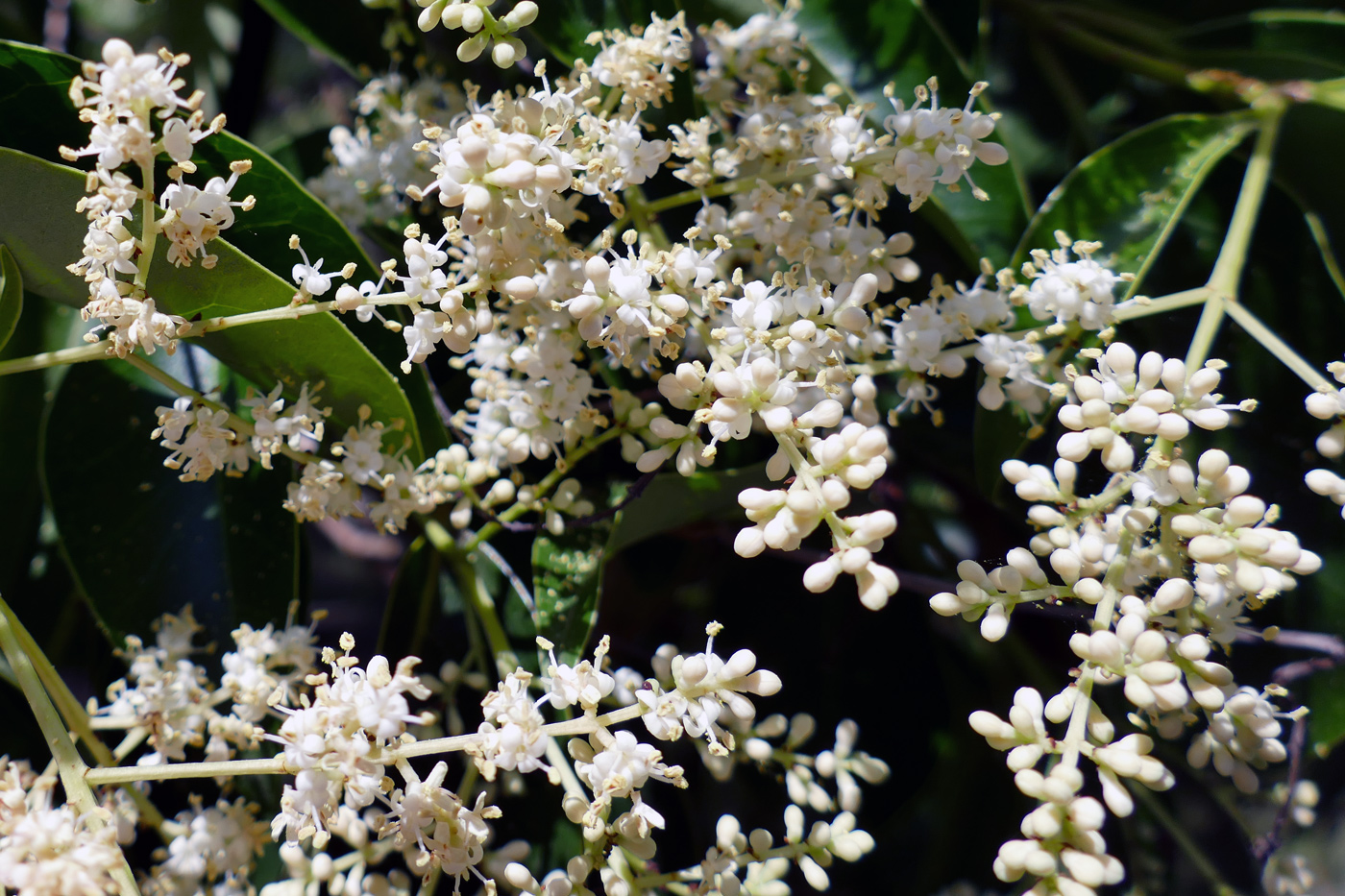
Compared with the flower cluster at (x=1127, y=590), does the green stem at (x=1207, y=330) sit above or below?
above

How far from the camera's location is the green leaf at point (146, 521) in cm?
89

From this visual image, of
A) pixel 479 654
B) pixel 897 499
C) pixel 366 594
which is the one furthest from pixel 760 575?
pixel 366 594

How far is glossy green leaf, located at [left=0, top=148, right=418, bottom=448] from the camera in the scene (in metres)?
0.68

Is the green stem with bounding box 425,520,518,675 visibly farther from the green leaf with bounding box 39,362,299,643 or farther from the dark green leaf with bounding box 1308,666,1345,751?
the dark green leaf with bounding box 1308,666,1345,751

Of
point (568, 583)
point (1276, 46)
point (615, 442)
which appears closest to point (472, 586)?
point (568, 583)

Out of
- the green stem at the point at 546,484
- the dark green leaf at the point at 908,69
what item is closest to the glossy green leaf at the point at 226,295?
the green stem at the point at 546,484

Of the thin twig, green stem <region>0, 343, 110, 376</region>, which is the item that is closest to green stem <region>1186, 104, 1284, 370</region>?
the thin twig

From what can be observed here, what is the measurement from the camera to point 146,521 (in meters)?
0.91

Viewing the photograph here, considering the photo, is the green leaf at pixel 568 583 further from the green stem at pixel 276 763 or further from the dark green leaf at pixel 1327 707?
the dark green leaf at pixel 1327 707

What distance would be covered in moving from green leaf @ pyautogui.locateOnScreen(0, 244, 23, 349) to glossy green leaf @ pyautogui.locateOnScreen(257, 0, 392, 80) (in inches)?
17.9

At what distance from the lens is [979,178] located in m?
0.96

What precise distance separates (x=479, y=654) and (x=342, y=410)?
32 cm

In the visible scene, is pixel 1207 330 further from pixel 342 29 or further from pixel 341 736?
pixel 342 29

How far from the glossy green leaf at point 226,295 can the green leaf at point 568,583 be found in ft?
0.54
